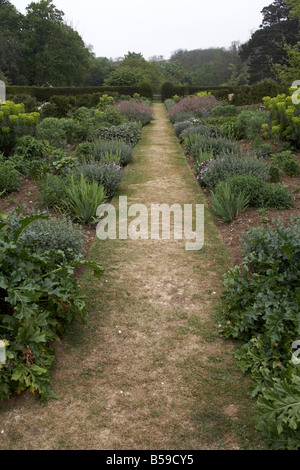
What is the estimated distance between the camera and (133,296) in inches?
149

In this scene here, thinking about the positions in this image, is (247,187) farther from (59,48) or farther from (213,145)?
(59,48)

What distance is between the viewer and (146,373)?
2805mm

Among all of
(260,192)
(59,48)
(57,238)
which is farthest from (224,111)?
(59,48)

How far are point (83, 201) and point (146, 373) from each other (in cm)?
309

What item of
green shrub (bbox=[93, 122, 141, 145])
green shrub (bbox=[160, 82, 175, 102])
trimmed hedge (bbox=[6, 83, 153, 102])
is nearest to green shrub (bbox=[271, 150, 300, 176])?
green shrub (bbox=[93, 122, 141, 145])

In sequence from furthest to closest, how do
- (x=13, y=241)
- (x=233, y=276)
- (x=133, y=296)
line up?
(x=133, y=296) → (x=233, y=276) → (x=13, y=241)

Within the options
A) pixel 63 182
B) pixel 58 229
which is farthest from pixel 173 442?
pixel 63 182

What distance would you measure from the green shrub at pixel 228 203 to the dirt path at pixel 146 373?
2.87 ft

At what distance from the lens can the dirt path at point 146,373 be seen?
2291mm

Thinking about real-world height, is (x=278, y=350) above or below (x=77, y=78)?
below

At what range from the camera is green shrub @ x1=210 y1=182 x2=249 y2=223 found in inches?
208

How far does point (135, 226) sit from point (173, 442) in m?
3.56

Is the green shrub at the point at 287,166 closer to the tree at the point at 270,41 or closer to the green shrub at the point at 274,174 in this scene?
the green shrub at the point at 274,174

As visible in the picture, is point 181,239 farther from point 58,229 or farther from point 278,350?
point 278,350
